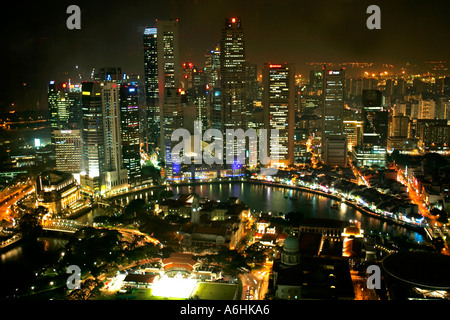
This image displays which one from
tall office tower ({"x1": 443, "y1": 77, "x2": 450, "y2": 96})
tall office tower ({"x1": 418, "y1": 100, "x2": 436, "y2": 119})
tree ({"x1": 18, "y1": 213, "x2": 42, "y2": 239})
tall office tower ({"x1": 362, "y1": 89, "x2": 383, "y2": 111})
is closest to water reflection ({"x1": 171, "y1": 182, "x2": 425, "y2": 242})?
tree ({"x1": 18, "y1": 213, "x2": 42, "y2": 239})

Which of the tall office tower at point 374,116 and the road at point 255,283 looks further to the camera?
the tall office tower at point 374,116

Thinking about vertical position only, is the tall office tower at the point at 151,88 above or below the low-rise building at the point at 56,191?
above

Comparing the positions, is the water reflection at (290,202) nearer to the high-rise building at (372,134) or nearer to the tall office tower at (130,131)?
the tall office tower at (130,131)

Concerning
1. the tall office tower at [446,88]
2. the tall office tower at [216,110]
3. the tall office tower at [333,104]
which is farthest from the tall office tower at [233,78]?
the tall office tower at [446,88]

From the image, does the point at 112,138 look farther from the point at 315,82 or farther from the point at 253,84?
the point at 315,82

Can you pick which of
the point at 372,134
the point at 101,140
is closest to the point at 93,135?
the point at 101,140

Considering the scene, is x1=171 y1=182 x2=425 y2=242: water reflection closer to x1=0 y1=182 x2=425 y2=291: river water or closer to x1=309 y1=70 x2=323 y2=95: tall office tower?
x1=0 y1=182 x2=425 y2=291: river water
